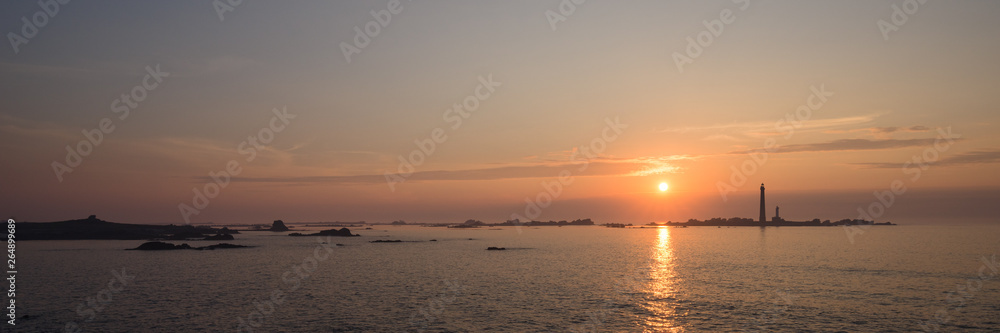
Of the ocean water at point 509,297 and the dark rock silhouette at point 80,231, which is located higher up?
the ocean water at point 509,297

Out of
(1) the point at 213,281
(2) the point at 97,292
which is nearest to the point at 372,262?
(1) the point at 213,281
